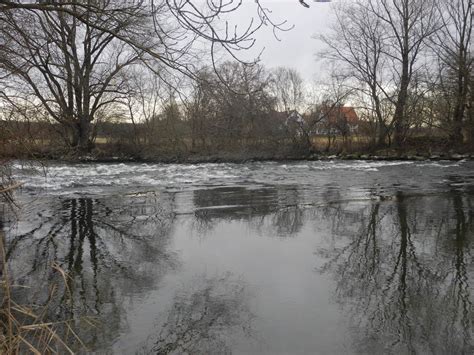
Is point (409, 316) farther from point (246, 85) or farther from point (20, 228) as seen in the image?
point (20, 228)

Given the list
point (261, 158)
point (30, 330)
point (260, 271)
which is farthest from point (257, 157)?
point (30, 330)

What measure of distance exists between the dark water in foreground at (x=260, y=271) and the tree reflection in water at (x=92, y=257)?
0.03 metres

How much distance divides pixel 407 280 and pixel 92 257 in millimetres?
4918

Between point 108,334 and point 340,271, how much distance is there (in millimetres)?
3416

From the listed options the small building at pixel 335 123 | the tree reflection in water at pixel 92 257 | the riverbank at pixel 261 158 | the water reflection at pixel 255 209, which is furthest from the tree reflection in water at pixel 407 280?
the small building at pixel 335 123

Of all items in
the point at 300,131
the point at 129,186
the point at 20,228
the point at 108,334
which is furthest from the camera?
the point at 300,131

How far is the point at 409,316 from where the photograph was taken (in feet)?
15.5

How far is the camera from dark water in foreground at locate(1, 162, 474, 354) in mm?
4379

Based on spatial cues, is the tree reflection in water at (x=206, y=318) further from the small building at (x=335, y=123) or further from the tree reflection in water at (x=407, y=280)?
the small building at (x=335, y=123)

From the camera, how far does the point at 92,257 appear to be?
714 cm

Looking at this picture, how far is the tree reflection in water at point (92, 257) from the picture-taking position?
5.11 meters

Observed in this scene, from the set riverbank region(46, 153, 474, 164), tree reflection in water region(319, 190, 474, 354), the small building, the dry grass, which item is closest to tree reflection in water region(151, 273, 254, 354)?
the dry grass

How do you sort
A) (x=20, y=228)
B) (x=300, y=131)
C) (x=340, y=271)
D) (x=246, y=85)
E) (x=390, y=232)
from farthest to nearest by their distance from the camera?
1. (x=300, y=131)
2. (x=20, y=228)
3. (x=390, y=232)
4. (x=340, y=271)
5. (x=246, y=85)

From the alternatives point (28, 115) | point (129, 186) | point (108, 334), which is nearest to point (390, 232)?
point (108, 334)
